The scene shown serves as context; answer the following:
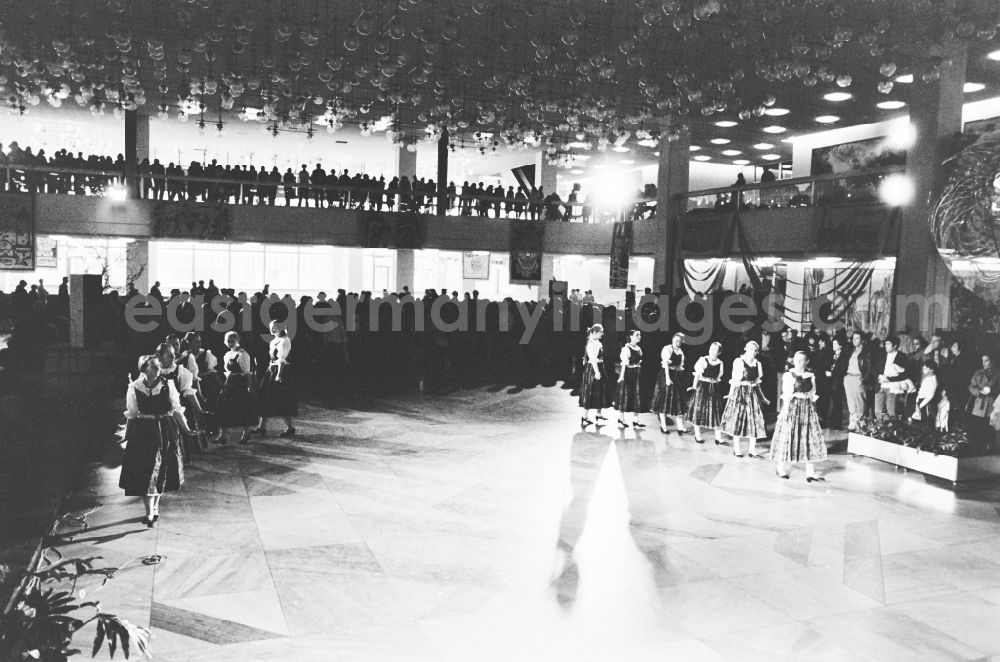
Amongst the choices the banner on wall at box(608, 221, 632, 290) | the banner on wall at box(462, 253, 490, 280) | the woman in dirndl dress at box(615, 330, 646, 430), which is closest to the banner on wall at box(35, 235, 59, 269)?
the banner on wall at box(462, 253, 490, 280)

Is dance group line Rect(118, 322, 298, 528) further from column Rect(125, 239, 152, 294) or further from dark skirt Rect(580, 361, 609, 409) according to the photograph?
column Rect(125, 239, 152, 294)

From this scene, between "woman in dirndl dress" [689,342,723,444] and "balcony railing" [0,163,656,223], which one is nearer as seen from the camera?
"woman in dirndl dress" [689,342,723,444]

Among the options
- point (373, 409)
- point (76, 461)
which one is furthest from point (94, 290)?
point (373, 409)

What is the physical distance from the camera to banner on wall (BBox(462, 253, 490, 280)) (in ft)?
87.3

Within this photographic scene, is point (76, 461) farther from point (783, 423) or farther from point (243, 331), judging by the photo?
point (783, 423)

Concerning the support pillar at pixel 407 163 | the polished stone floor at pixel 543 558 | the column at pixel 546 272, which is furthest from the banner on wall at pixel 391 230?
the polished stone floor at pixel 543 558

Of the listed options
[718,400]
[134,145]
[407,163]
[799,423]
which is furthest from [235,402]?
[407,163]

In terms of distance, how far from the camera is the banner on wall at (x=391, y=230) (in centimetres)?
1877

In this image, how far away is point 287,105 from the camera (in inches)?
653

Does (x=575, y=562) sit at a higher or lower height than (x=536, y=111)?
lower

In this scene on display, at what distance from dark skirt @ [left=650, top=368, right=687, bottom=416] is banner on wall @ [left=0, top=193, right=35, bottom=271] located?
1357 cm

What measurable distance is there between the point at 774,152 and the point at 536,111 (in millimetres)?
11095

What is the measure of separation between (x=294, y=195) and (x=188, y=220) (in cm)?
258

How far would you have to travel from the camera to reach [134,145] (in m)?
18.8
